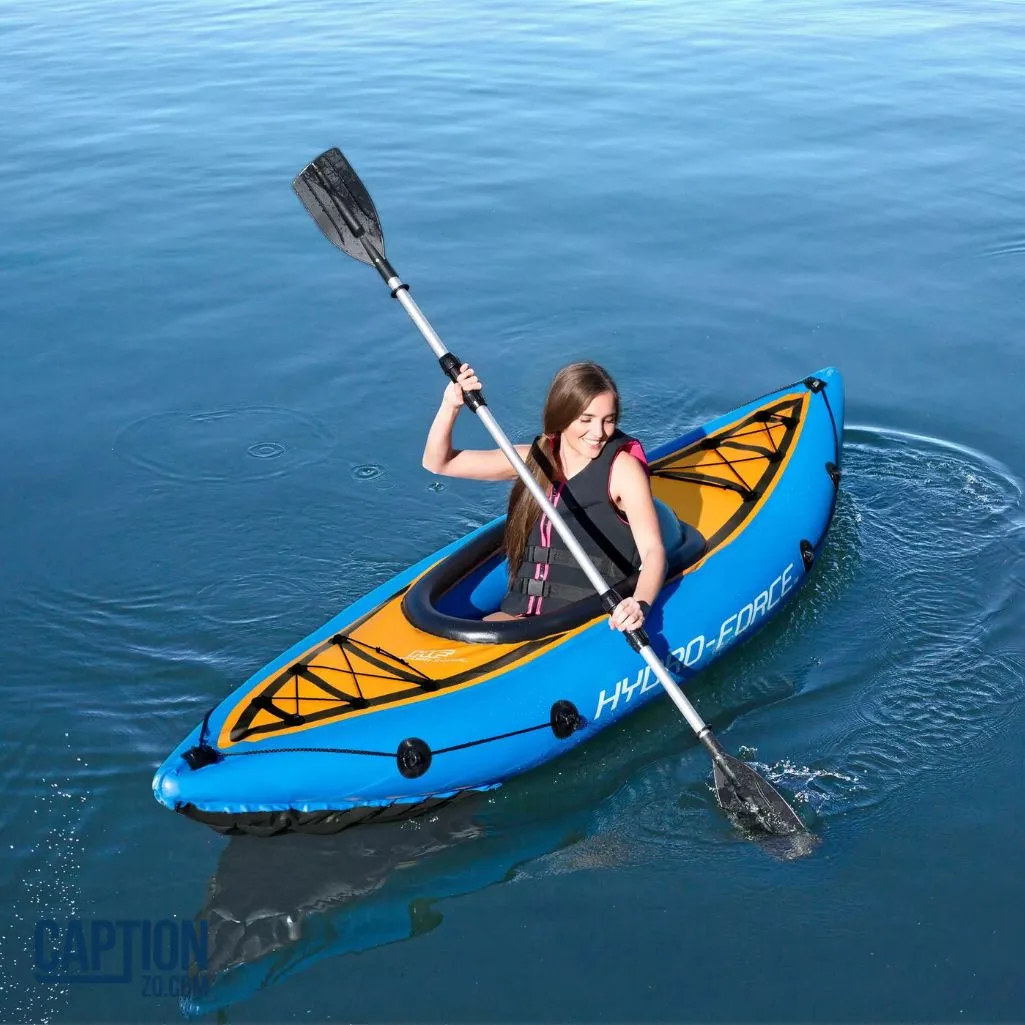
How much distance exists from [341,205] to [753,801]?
9.97 feet

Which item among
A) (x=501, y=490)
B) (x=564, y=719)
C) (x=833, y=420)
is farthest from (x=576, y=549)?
(x=833, y=420)

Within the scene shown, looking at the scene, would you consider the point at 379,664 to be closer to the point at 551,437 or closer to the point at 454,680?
the point at 454,680

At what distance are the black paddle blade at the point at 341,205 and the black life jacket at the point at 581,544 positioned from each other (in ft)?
4.27

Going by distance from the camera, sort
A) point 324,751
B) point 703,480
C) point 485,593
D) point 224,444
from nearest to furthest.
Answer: point 324,751, point 485,593, point 703,480, point 224,444

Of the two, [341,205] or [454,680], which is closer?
[454,680]

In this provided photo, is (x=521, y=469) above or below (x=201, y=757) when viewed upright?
above

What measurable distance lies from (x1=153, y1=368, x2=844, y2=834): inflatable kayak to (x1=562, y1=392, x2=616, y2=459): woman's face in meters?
0.61

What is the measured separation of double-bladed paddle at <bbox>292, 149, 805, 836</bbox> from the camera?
14.9 ft

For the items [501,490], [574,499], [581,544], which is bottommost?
[501,490]

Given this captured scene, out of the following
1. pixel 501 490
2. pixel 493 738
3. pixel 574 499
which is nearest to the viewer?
pixel 493 738

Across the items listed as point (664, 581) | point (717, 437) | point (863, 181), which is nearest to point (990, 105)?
point (863, 181)

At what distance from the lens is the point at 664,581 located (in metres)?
5.19

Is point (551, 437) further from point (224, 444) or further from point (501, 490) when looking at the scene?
point (224, 444)

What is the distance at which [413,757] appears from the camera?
4539 mm
